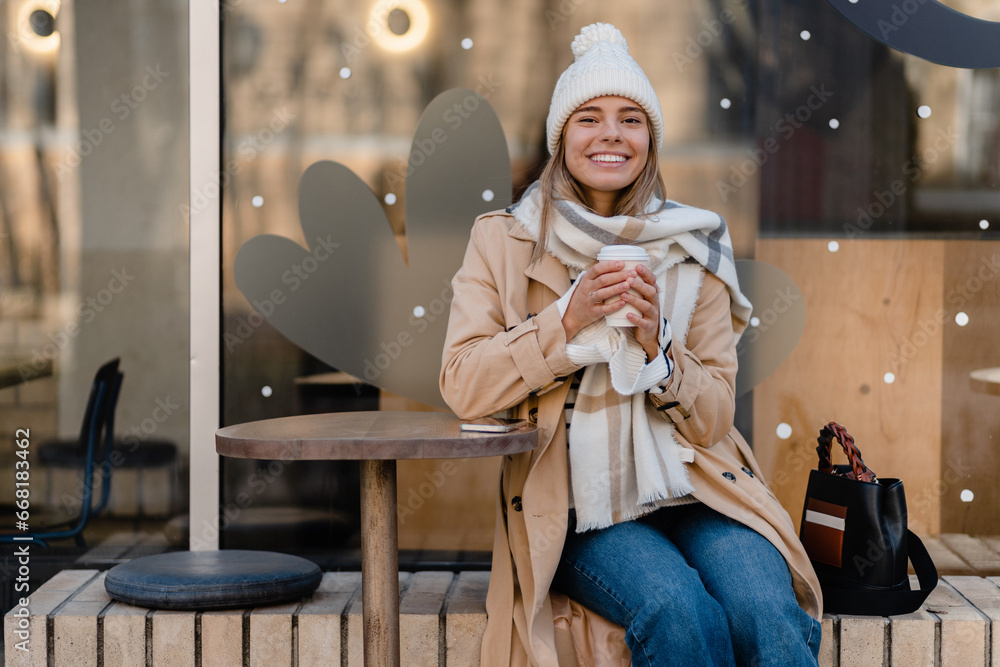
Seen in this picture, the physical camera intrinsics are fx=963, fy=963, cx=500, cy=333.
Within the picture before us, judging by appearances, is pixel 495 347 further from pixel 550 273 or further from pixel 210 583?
pixel 210 583

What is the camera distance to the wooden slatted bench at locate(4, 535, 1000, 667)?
8.08 ft

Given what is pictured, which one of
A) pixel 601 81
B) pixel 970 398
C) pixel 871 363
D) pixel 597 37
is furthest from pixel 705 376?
pixel 970 398

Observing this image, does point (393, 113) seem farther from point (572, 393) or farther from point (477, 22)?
point (572, 393)

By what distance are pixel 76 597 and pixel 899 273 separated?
105 inches

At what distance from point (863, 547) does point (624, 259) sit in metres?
1.07

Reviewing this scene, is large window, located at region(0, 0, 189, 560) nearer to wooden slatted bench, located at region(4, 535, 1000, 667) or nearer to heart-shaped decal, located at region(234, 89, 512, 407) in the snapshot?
heart-shaped decal, located at region(234, 89, 512, 407)

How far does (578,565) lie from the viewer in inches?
86.0

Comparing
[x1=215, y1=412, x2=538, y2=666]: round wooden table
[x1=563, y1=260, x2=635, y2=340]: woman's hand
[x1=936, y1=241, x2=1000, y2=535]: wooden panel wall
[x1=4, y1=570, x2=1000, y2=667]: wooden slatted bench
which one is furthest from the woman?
[x1=936, y1=241, x2=1000, y2=535]: wooden panel wall

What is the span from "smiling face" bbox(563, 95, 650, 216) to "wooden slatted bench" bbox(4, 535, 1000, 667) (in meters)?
1.17

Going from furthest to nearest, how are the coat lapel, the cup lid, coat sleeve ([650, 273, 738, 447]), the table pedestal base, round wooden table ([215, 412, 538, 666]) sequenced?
the coat lapel < coat sleeve ([650, 273, 738, 447]) < the table pedestal base < the cup lid < round wooden table ([215, 412, 538, 666])

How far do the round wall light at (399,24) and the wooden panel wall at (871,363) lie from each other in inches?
51.5

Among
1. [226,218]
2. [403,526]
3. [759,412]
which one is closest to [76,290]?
[226,218]

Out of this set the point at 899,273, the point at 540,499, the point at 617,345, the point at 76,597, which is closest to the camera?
the point at 617,345

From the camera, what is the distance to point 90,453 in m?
3.18
